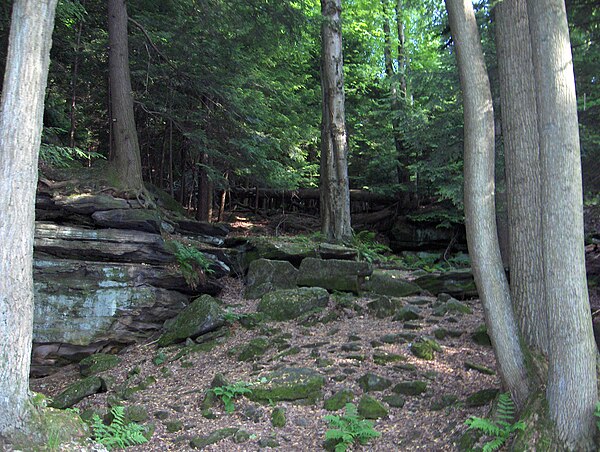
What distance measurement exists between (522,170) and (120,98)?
8734 mm

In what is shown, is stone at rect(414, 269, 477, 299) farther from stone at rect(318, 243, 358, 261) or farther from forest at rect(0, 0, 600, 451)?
stone at rect(318, 243, 358, 261)

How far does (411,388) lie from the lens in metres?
6.21

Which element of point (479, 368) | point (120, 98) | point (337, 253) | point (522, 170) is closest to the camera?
point (522, 170)

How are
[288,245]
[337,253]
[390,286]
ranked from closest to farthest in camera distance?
[390,286] → [337,253] → [288,245]

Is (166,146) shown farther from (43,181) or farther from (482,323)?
(482,323)

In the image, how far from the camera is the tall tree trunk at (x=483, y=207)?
16.2 feet

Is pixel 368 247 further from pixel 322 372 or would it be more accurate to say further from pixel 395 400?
pixel 395 400

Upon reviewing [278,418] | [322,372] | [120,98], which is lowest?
[278,418]

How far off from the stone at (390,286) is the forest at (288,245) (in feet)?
0.16

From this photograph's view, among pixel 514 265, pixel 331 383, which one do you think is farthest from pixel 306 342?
pixel 514 265

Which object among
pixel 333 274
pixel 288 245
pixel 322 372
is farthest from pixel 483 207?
pixel 288 245

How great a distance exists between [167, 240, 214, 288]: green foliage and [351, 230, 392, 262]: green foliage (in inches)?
152

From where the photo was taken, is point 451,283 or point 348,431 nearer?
point 348,431

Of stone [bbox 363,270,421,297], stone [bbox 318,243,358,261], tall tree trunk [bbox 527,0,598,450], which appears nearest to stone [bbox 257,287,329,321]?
stone [bbox 363,270,421,297]
